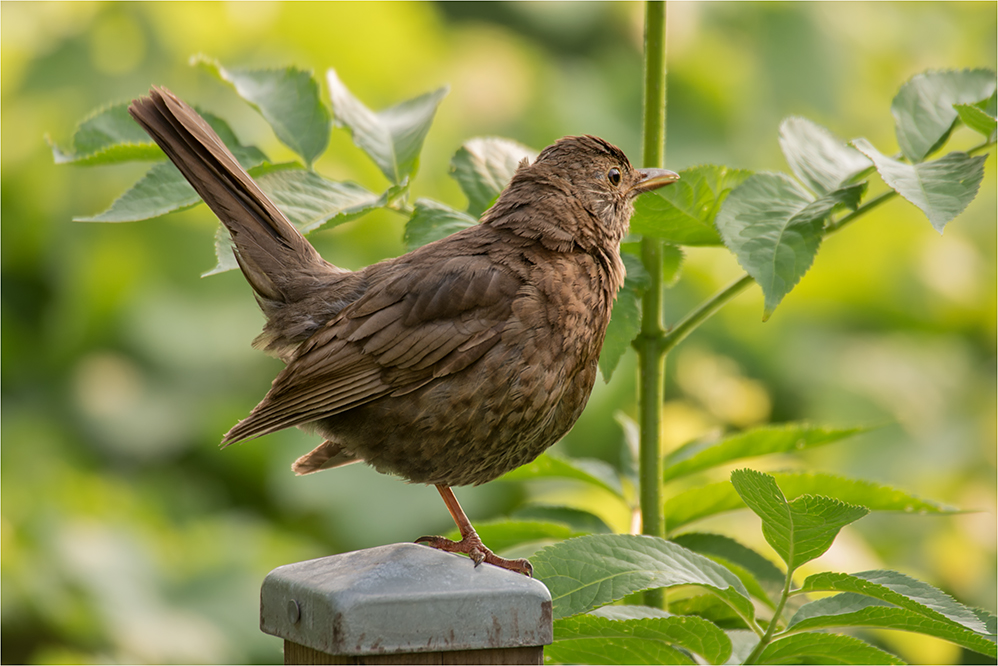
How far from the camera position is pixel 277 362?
5.63 meters

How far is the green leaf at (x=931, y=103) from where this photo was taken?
6.46ft

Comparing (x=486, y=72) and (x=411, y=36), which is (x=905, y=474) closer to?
(x=486, y=72)

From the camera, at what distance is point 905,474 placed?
5.45m

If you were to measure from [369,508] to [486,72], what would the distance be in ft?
10.3

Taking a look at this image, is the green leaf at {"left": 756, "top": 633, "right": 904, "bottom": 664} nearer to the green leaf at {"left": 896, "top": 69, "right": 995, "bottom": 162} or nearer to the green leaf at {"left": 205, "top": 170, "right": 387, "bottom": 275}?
the green leaf at {"left": 896, "top": 69, "right": 995, "bottom": 162}

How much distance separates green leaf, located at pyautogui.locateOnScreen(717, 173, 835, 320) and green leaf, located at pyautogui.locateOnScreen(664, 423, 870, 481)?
44 cm

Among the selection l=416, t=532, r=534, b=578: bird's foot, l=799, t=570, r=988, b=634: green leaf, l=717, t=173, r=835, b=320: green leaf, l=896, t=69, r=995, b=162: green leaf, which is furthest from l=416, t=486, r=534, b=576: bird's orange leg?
l=896, t=69, r=995, b=162: green leaf

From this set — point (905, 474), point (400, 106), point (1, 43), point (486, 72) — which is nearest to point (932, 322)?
point (905, 474)

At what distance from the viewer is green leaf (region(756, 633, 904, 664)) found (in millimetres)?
1567

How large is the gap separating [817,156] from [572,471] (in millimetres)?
815

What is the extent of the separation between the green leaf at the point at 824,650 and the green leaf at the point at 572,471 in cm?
62

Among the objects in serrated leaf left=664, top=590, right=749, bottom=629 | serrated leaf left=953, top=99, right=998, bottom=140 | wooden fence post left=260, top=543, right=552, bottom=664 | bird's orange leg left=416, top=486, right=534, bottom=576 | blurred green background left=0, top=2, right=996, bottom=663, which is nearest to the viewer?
wooden fence post left=260, top=543, right=552, bottom=664

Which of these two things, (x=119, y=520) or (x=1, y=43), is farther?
(x=1, y=43)

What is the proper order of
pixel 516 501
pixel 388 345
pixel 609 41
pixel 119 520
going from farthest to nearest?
pixel 609 41 → pixel 516 501 → pixel 119 520 → pixel 388 345
